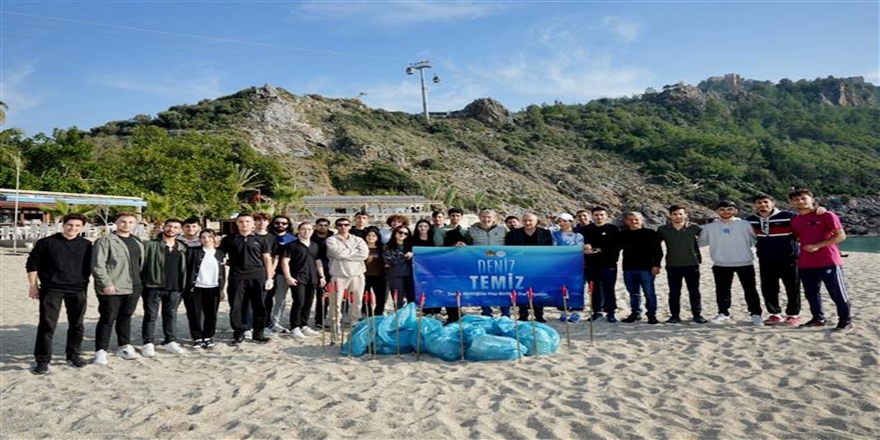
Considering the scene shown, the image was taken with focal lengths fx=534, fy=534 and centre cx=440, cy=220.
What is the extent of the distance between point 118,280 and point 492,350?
4234mm

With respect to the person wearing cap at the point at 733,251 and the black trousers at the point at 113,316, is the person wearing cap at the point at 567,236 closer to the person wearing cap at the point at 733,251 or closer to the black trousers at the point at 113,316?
the person wearing cap at the point at 733,251

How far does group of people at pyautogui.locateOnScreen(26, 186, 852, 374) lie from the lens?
5922 mm

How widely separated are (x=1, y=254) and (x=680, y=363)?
→ 23.8m

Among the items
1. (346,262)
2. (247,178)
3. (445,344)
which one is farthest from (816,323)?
(247,178)

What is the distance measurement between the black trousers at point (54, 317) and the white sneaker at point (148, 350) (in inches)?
25.7

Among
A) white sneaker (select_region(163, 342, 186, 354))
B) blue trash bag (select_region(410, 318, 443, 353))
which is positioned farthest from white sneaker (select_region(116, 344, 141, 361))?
blue trash bag (select_region(410, 318, 443, 353))

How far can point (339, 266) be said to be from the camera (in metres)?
7.24

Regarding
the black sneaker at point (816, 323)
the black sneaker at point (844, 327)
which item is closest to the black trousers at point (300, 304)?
the black sneaker at point (816, 323)

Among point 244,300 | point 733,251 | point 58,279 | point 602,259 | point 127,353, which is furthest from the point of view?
point 602,259

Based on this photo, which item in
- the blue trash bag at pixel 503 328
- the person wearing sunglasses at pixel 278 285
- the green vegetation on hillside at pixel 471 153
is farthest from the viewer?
the green vegetation on hillside at pixel 471 153

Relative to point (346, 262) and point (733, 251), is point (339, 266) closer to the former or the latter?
point (346, 262)

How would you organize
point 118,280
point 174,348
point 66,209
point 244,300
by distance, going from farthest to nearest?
point 66,209, point 244,300, point 174,348, point 118,280

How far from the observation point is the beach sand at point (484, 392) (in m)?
4.06

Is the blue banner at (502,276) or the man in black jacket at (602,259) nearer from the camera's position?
the blue banner at (502,276)
